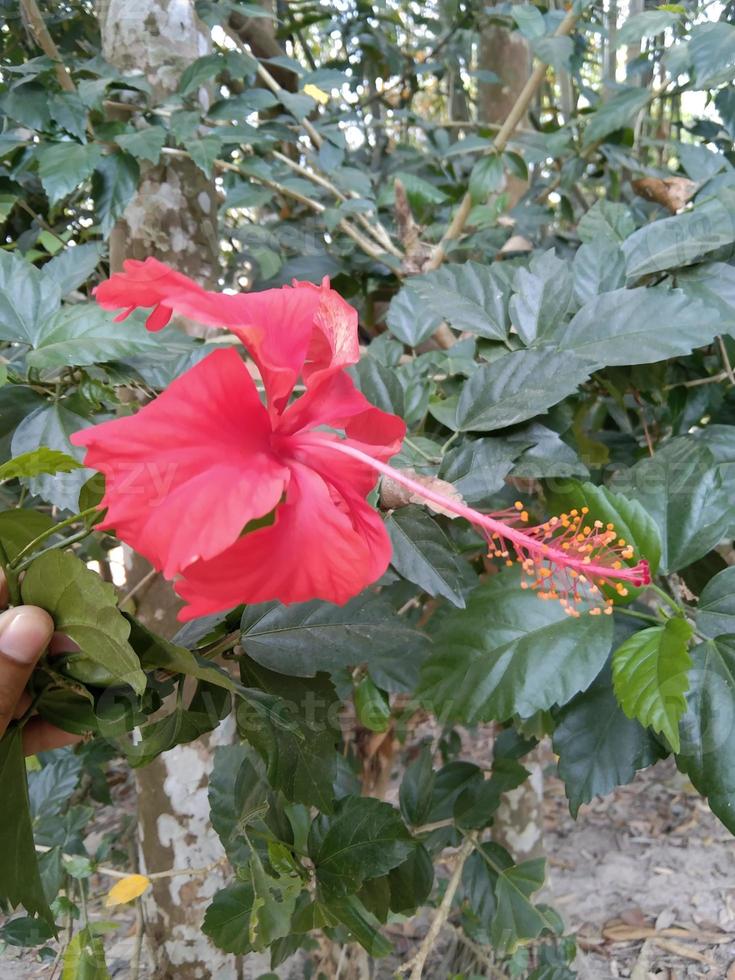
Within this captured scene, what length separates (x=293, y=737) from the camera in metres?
0.54

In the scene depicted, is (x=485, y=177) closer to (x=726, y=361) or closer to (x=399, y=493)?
(x=726, y=361)

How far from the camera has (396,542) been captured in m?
0.56

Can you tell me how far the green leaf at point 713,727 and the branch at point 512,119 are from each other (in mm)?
579

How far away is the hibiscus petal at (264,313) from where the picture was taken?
0.36m

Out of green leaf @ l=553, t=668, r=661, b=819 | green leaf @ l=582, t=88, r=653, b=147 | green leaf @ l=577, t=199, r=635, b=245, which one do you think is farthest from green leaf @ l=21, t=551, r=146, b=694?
green leaf @ l=582, t=88, r=653, b=147

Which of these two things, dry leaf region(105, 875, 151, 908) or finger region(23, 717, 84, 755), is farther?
dry leaf region(105, 875, 151, 908)

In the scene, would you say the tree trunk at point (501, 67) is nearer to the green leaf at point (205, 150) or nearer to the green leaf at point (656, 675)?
the green leaf at point (205, 150)

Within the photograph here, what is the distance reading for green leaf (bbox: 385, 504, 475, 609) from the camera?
1.76 ft

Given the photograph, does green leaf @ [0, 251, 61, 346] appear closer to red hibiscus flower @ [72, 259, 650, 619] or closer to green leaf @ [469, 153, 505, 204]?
Answer: red hibiscus flower @ [72, 259, 650, 619]

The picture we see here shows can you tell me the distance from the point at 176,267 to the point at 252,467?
70 centimetres

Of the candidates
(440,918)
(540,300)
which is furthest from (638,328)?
(440,918)

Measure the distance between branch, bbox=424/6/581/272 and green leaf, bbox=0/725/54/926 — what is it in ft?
2.31

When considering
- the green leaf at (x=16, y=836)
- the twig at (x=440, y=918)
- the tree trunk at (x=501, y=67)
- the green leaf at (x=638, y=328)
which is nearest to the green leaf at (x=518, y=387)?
the green leaf at (x=638, y=328)

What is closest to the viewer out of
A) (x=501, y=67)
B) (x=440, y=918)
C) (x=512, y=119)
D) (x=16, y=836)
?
(x=16, y=836)
